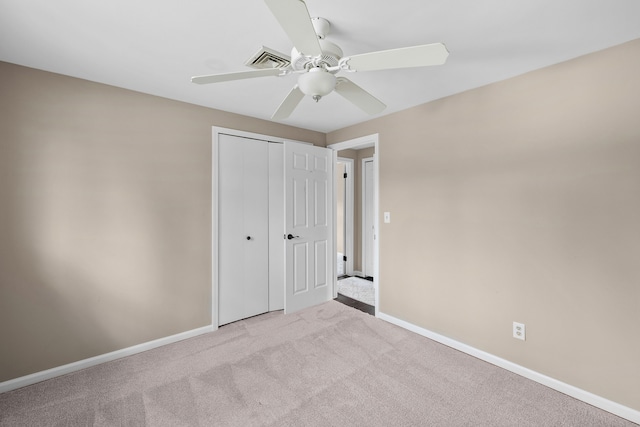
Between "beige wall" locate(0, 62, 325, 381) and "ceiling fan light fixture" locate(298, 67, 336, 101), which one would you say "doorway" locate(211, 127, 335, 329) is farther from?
"ceiling fan light fixture" locate(298, 67, 336, 101)

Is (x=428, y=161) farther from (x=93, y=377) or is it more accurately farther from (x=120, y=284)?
(x=93, y=377)

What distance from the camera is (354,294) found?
12.9 ft

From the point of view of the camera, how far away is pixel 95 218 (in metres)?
2.23

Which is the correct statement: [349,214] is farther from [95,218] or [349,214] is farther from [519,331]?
[95,218]

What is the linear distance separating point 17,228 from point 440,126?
3.48 meters

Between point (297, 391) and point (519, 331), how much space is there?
175 centimetres

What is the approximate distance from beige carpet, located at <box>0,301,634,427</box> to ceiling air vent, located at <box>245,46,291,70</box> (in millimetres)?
2034

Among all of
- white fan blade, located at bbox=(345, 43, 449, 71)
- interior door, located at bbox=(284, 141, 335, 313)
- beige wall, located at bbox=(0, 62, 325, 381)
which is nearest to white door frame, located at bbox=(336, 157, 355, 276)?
interior door, located at bbox=(284, 141, 335, 313)

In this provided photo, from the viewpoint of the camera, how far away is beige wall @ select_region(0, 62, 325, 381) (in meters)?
1.96

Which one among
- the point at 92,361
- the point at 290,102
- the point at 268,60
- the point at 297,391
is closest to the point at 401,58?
the point at 268,60

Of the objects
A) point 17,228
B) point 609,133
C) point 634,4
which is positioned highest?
point 634,4

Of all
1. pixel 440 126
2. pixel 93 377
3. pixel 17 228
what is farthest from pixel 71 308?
pixel 440 126

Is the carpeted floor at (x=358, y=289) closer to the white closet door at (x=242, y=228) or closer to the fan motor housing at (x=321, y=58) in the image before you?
the white closet door at (x=242, y=228)

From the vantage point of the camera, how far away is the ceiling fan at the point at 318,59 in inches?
39.4
